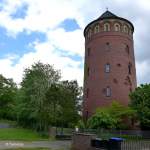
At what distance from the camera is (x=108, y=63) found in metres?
53.5

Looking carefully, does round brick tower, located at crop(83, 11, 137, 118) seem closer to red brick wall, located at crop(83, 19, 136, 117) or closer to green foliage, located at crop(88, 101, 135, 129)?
red brick wall, located at crop(83, 19, 136, 117)

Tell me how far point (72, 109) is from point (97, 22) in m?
18.2

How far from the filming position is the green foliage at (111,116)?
4450 centimetres

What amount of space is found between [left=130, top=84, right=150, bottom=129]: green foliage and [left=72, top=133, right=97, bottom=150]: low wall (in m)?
16.7

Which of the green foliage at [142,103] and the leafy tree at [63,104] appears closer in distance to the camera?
the green foliage at [142,103]

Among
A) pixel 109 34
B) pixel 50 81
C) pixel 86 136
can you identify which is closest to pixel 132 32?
pixel 109 34

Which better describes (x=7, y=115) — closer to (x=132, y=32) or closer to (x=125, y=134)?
(x=132, y=32)

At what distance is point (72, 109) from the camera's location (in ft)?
147

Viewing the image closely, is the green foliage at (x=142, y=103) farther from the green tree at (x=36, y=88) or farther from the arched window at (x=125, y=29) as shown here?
the arched window at (x=125, y=29)

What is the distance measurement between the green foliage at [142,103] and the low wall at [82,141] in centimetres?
1670

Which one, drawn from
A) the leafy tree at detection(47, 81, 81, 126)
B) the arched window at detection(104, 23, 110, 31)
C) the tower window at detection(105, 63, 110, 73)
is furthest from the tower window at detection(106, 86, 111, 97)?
the arched window at detection(104, 23, 110, 31)

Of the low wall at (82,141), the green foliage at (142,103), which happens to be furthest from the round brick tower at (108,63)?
the low wall at (82,141)

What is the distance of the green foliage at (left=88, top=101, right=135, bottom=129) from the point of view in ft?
146

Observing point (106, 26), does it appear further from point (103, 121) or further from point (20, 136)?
point (20, 136)
